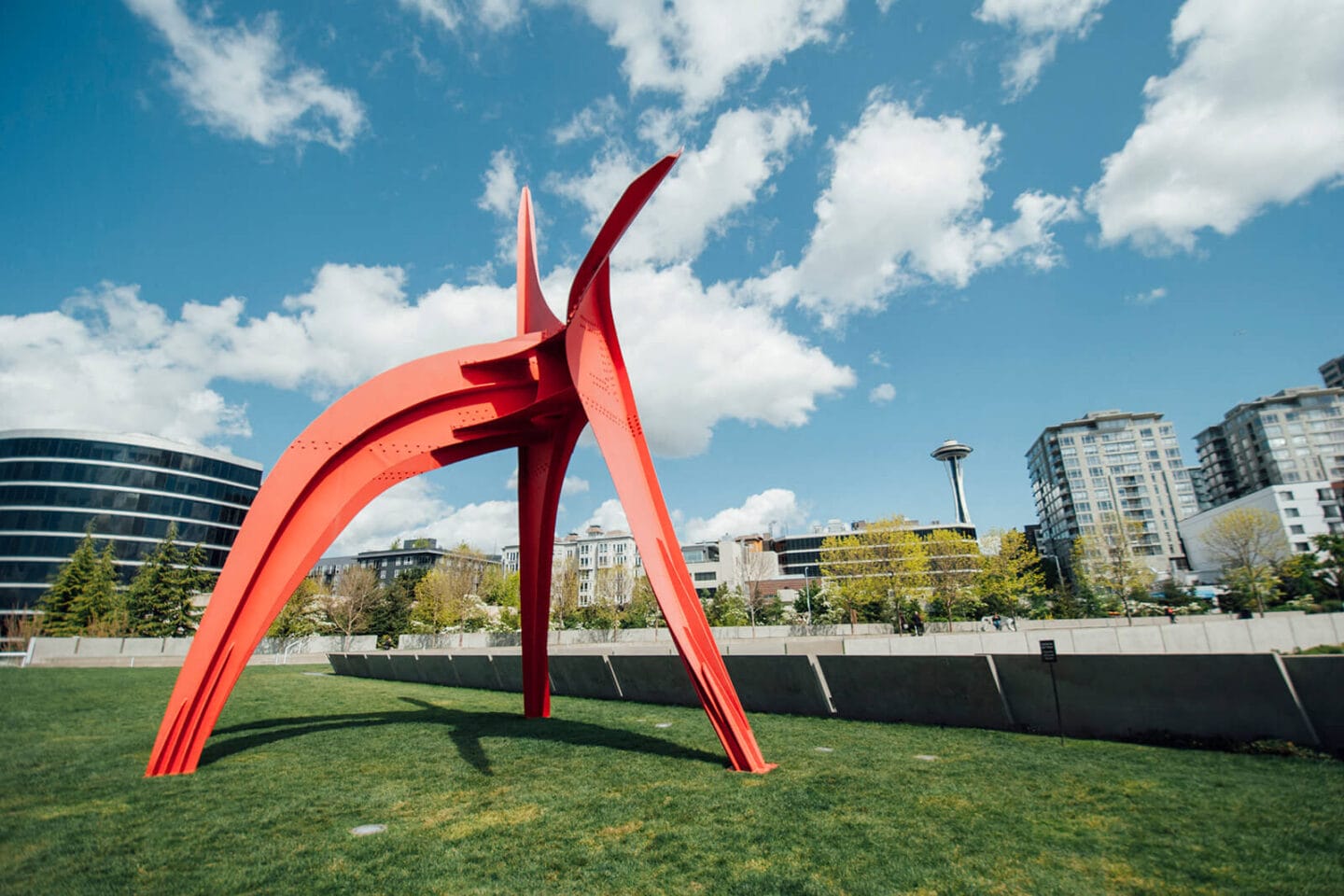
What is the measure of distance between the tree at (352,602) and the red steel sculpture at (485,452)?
42716 millimetres

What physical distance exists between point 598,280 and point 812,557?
316 feet

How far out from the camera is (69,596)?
46.5m

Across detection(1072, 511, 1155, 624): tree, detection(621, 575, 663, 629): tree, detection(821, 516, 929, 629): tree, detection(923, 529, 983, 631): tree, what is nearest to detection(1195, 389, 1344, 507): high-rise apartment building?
detection(1072, 511, 1155, 624): tree

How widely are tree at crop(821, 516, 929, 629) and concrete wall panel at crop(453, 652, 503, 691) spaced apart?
36.2 m

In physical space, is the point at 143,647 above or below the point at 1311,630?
above

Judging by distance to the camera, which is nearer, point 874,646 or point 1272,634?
point 1272,634

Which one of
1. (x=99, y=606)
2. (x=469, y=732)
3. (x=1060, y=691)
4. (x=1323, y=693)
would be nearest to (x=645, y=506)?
(x=469, y=732)

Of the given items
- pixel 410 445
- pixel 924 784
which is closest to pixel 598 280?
pixel 410 445

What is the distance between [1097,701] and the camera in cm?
951

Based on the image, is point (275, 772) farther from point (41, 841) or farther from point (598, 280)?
point (598, 280)

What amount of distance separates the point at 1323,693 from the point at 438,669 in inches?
854

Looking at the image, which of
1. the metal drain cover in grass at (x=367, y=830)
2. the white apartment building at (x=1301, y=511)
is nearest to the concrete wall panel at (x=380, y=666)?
the metal drain cover in grass at (x=367, y=830)

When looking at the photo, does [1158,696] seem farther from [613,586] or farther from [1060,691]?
[613,586]

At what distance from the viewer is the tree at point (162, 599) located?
4478cm
